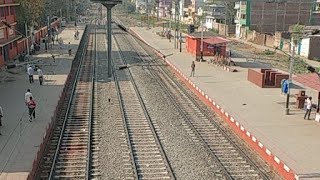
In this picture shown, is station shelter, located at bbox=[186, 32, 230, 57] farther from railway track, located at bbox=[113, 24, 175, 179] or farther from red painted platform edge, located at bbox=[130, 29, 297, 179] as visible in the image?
railway track, located at bbox=[113, 24, 175, 179]

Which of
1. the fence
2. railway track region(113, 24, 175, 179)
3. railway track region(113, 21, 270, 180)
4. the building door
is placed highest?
the building door

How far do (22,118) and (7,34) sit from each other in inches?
838

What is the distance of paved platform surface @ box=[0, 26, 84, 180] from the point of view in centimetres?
1527

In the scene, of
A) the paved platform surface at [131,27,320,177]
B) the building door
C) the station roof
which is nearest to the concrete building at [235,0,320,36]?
the station roof

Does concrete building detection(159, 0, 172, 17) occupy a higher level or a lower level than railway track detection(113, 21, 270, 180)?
higher

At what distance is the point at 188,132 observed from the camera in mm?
20672

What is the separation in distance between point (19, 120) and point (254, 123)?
10747 millimetres

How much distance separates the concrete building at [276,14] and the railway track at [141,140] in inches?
1872

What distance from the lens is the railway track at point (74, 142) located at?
1570cm

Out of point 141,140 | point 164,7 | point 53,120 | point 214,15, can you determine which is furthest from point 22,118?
point 164,7

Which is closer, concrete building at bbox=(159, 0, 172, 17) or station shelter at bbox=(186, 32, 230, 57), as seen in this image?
station shelter at bbox=(186, 32, 230, 57)

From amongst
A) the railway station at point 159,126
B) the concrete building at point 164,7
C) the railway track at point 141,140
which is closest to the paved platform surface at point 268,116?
the railway station at point 159,126

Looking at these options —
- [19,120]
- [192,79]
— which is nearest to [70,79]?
[192,79]

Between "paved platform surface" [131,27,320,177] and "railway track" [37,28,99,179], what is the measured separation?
6.81 meters
